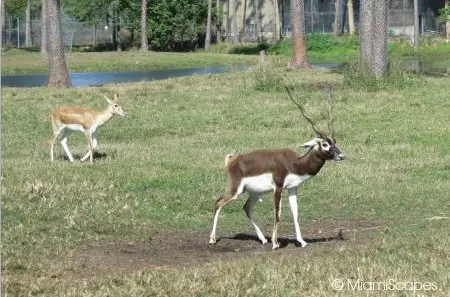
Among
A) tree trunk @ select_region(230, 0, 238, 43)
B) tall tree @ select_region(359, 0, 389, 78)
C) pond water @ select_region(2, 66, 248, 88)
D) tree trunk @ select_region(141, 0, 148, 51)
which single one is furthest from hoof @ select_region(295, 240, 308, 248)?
tree trunk @ select_region(230, 0, 238, 43)

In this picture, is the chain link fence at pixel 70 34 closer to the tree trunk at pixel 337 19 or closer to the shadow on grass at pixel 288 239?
the tree trunk at pixel 337 19

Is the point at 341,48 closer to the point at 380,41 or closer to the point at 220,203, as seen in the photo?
the point at 380,41

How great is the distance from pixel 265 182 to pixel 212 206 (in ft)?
8.03

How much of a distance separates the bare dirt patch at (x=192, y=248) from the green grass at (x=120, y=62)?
39.7 metres

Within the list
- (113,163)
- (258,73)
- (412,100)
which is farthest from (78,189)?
(258,73)

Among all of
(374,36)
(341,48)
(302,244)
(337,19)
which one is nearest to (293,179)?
(302,244)

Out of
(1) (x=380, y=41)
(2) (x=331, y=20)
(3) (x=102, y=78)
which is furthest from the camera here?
(2) (x=331, y=20)

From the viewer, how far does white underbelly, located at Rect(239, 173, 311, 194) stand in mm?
9445

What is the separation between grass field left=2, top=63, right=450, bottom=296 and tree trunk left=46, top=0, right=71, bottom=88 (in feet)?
24.9

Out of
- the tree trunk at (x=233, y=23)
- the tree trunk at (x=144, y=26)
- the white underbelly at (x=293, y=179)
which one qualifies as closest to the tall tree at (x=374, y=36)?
the white underbelly at (x=293, y=179)

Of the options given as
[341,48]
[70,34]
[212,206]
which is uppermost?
[70,34]

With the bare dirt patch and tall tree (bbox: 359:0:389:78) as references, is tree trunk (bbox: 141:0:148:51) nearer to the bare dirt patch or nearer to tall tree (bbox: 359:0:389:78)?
tall tree (bbox: 359:0:389:78)

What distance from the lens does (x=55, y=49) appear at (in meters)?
30.5

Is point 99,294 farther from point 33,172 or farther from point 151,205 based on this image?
point 33,172
